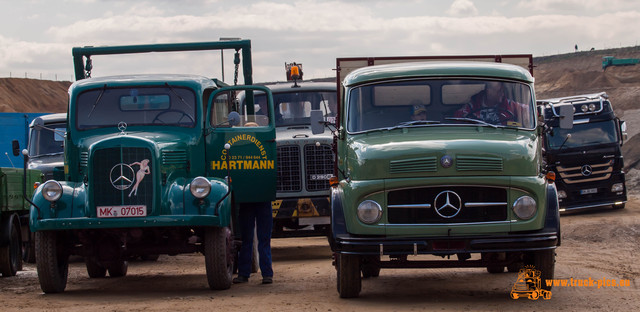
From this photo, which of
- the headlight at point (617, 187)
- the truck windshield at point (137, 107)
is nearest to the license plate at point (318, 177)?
the truck windshield at point (137, 107)

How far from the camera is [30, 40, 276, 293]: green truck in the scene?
12.2 metres

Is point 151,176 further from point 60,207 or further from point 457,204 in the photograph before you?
point 457,204

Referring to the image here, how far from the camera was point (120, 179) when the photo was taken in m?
12.2

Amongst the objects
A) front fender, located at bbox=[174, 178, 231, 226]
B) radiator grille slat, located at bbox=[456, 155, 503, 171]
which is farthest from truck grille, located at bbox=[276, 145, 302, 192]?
radiator grille slat, located at bbox=[456, 155, 503, 171]

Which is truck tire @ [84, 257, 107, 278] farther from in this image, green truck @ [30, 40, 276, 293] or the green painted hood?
the green painted hood

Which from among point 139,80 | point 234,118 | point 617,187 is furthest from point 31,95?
point 234,118

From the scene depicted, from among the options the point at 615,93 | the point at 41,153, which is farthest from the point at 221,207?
the point at 615,93

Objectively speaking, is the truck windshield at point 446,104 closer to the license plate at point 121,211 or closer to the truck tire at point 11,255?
the license plate at point 121,211

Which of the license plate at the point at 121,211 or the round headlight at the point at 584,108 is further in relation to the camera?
the round headlight at the point at 584,108

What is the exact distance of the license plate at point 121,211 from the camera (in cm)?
1217

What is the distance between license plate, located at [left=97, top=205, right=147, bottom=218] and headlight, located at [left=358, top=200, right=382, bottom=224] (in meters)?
2.83

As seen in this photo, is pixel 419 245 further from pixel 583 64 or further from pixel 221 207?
pixel 583 64

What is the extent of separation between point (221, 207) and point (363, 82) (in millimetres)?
2170

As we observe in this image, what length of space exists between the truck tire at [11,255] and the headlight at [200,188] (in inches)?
194
